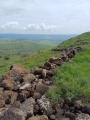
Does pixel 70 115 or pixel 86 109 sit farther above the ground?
pixel 86 109

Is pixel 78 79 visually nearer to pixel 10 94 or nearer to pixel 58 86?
pixel 58 86

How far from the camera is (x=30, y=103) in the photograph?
31.2ft

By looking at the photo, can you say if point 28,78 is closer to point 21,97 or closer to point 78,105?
point 21,97

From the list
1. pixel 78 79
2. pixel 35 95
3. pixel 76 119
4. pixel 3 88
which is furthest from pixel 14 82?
pixel 76 119

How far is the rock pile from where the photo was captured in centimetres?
853

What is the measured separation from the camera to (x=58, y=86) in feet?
36.6

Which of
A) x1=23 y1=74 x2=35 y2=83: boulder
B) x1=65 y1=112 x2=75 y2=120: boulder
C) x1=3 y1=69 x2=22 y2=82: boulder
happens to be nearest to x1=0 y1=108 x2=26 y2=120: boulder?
x1=65 y1=112 x2=75 y2=120: boulder

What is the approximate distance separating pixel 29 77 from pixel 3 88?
5.59 feet

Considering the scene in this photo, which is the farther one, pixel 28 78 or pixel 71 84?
pixel 28 78

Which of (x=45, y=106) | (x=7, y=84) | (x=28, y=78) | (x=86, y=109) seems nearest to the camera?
(x=86, y=109)

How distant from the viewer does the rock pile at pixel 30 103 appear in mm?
8531

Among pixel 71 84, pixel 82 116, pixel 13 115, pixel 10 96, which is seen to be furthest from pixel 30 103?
pixel 71 84

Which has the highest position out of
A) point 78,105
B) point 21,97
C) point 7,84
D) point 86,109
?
point 7,84

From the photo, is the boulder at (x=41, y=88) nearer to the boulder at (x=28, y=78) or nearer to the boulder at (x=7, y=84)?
the boulder at (x=28, y=78)
